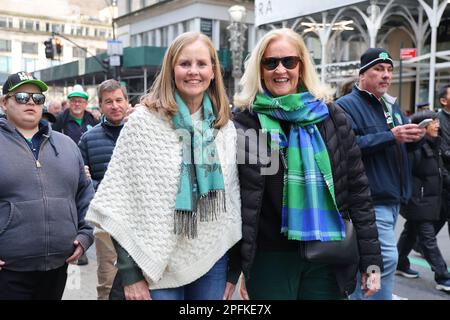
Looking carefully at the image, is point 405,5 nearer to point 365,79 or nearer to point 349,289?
point 365,79

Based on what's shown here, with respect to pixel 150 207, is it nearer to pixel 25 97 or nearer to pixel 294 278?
pixel 294 278

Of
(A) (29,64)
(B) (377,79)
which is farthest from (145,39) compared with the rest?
(B) (377,79)

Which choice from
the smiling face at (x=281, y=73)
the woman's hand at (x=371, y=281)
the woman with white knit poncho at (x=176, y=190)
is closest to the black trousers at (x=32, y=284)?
the woman with white knit poncho at (x=176, y=190)

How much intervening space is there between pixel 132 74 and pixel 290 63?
105 feet

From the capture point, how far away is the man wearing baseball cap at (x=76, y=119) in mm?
6828

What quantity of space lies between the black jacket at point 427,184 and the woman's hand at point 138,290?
377cm

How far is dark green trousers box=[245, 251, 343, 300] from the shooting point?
2.62 m

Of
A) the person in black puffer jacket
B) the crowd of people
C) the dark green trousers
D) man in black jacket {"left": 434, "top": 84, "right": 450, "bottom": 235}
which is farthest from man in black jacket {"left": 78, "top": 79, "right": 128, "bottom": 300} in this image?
man in black jacket {"left": 434, "top": 84, "right": 450, "bottom": 235}

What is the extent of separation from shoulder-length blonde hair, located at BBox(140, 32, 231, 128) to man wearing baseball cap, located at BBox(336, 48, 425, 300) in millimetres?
1410

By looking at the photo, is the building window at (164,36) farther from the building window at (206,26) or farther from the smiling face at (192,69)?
the smiling face at (192,69)

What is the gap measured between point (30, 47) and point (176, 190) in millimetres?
65583

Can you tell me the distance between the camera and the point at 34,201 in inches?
111

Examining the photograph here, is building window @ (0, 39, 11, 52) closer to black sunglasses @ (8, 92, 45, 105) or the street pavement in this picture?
the street pavement

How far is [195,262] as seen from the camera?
7.85ft
